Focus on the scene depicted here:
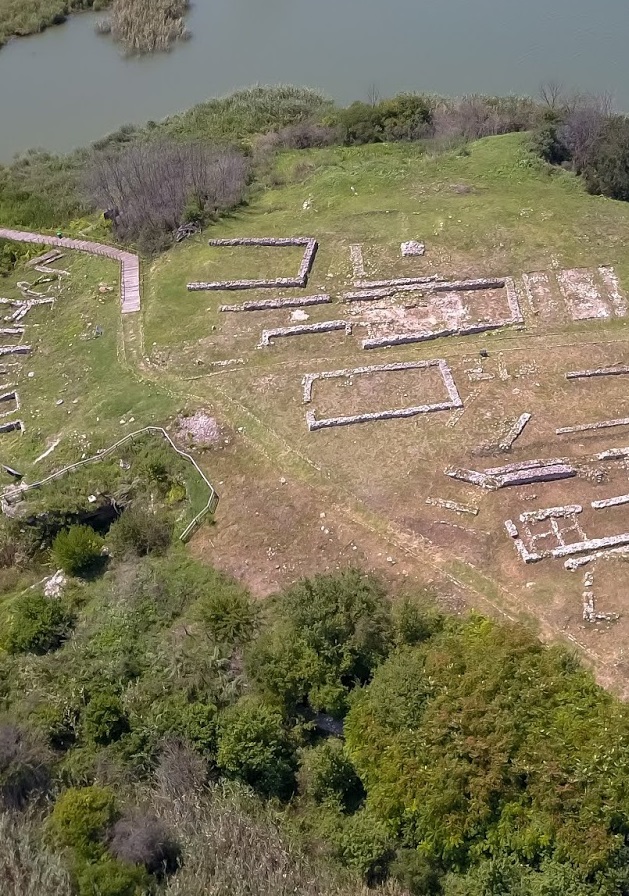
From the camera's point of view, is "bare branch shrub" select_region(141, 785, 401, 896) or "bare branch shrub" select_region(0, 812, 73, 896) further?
"bare branch shrub" select_region(141, 785, 401, 896)

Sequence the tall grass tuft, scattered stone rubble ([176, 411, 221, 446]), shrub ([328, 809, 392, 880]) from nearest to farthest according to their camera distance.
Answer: shrub ([328, 809, 392, 880]) → scattered stone rubble ([176, 411, 221, 446]) → the tall grass tuft

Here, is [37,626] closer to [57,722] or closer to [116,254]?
[57,722]

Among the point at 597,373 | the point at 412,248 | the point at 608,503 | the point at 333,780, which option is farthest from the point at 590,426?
the point at 333,780

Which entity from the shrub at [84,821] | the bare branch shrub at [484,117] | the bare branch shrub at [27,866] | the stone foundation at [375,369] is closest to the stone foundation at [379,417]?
the stone foundation at [375,369]

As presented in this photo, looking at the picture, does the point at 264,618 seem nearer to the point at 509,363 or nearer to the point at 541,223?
the point at 509,363

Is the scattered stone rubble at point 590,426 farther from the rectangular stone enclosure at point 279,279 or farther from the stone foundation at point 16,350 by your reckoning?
the stone foundation at point 16,350

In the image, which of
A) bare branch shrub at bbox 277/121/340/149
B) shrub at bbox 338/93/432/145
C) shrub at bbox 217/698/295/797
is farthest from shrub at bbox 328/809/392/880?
bare branch shrub at bbox 277/121/340/149

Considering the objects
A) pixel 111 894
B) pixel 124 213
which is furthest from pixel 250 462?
pixel 124 213

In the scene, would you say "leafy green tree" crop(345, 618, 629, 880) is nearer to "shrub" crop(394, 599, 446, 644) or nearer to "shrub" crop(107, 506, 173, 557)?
"shrub" crop(394, 599, 446, 644)
